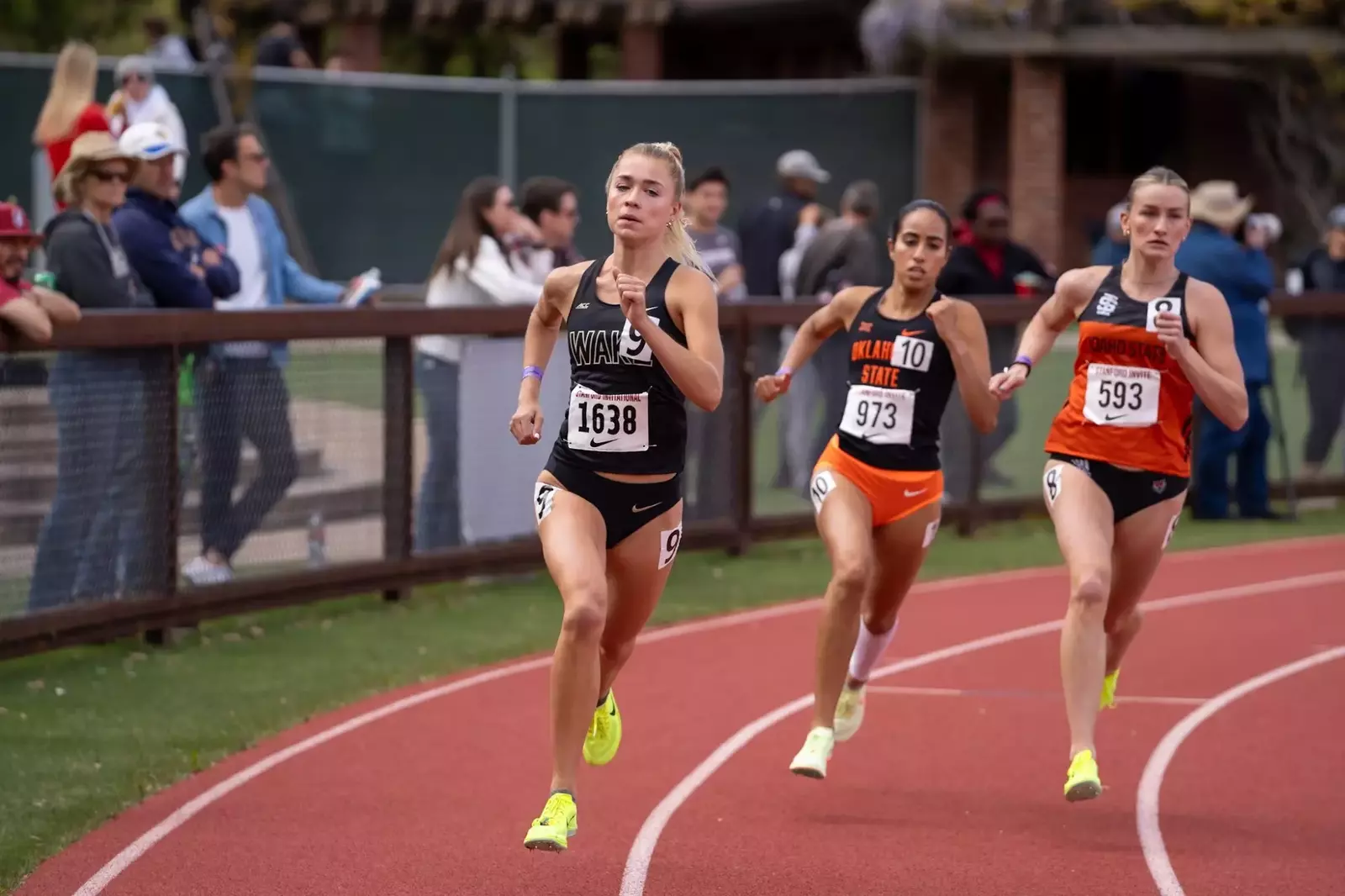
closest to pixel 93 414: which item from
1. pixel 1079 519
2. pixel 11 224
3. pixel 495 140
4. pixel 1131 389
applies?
pixel 11 224

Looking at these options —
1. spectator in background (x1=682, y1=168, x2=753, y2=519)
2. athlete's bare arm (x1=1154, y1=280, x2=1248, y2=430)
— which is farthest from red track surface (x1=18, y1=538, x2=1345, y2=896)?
spectator in background (x1=682, y1=168, x2=753, y2=519)

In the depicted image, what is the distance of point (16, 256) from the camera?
9.61 meters

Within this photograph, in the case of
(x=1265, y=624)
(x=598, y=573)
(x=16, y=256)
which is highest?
(x=16, y=256)

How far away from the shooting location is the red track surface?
698 cm

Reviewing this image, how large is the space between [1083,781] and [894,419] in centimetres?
174

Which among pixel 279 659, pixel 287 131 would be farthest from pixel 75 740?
pixel 287 131

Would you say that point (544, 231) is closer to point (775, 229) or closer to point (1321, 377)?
point (775, 229)

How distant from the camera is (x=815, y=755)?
775 centimetres

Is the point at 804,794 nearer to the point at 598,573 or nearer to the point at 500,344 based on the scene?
the point at 598,573

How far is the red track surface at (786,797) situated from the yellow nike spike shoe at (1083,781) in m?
0.25

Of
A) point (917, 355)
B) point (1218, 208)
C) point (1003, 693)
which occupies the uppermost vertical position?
point (1218, 208)

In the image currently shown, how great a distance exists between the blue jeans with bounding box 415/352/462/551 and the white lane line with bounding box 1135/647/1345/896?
4405 mm

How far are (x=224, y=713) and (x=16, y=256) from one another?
213cm

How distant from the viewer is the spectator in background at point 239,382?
10852 millimetres
